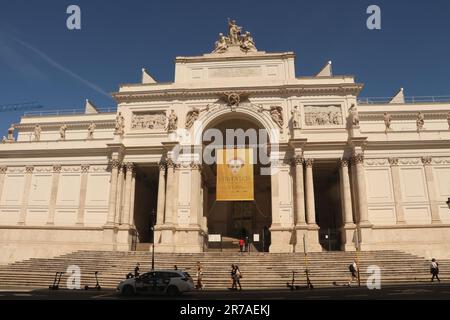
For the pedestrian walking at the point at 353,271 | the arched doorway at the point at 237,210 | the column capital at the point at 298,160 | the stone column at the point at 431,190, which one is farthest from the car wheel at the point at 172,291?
the stone column at the point at 431,190

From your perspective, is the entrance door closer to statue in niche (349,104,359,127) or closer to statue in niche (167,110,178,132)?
statue in niche (167,110,178,132)

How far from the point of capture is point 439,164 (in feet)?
113

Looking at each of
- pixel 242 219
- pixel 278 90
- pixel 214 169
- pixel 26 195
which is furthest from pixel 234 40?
pixel 26 195

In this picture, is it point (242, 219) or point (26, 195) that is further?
point (242, 219)

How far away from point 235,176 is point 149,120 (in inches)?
434

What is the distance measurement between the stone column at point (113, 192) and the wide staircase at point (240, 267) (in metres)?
4.59

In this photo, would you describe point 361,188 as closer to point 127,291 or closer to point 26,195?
point 127,291

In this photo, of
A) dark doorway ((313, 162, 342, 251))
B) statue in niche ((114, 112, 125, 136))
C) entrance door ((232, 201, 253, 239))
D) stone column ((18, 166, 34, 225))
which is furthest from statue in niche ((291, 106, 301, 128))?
stone column ((18, 166, 34, 225))

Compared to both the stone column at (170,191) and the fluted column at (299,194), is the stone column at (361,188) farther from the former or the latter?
the stone column at (170,191)

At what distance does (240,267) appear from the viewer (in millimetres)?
25922

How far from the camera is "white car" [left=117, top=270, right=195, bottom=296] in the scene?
1898cm

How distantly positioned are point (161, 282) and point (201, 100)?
73.2ft

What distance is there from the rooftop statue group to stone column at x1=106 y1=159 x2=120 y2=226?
52.2 ft

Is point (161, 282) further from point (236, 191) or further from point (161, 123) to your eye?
point (161, 123)
